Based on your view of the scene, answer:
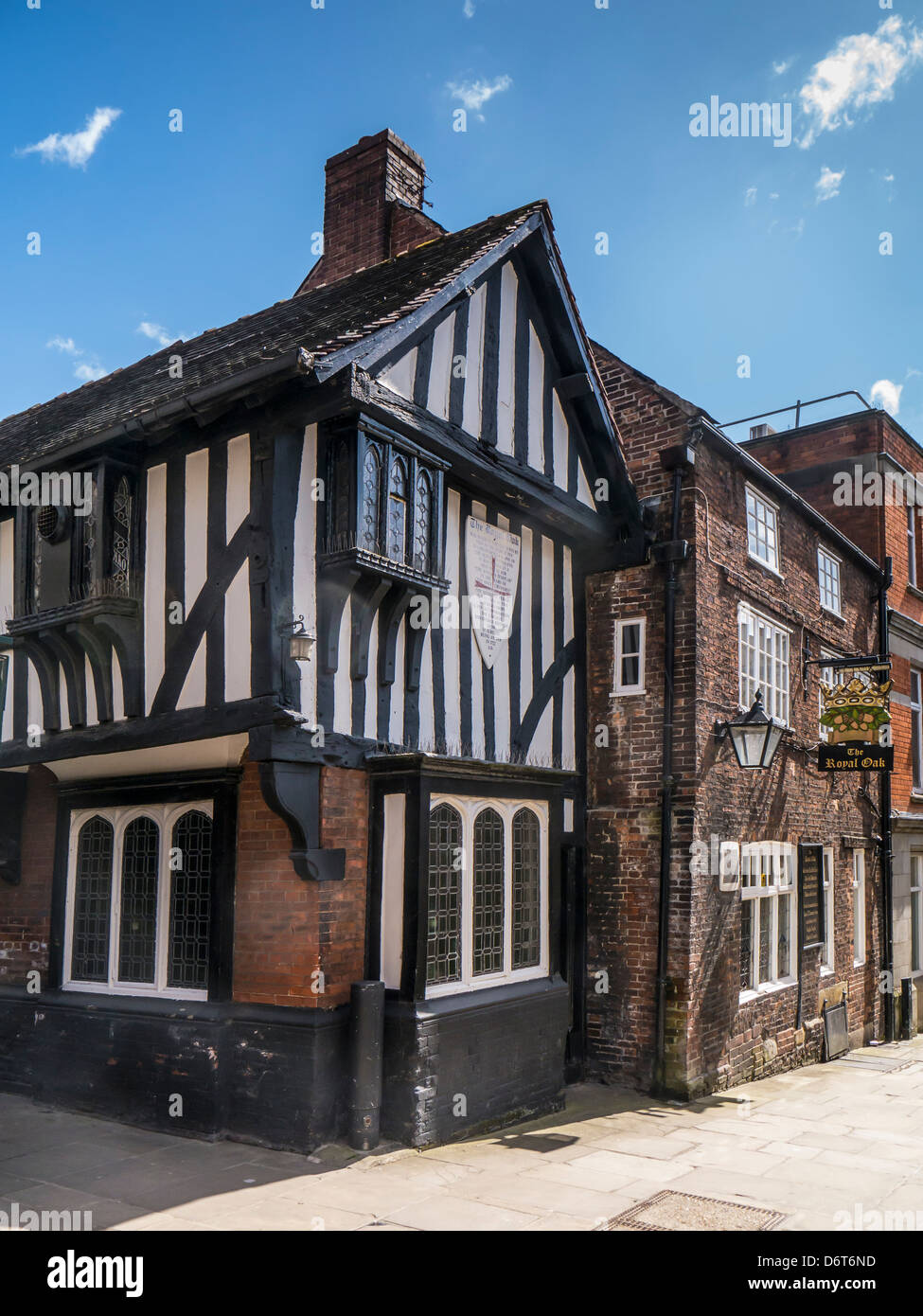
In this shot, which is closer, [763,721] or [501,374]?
[501,374]

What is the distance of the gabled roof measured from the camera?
7816 mm

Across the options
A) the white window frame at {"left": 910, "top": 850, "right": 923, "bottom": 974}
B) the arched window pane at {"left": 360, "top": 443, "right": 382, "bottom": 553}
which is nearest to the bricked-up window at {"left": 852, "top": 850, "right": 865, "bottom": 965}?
the white window frame at {"left": 910, "top": 850, "right": 923, "bottom": 974}

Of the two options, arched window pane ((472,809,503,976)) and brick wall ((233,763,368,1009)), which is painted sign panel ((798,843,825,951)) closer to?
arched window pane ((472,809,503,976))

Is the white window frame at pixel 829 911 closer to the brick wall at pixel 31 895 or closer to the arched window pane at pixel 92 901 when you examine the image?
the arched window pane at pixel 92 901

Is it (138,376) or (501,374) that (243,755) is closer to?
(501,374)

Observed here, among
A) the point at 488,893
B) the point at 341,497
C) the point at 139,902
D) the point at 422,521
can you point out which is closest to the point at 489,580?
the point at 422,521

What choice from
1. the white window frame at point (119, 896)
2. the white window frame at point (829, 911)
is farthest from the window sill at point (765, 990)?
the white window frame at point (119, 896)

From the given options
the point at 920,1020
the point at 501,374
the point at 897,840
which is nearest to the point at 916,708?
the point at 897,840

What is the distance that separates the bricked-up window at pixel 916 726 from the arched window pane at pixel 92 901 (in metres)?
13.9

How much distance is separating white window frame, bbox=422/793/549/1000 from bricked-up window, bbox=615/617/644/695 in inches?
72.1

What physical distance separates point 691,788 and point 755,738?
2.72 feet

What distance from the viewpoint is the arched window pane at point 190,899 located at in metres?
7.84
